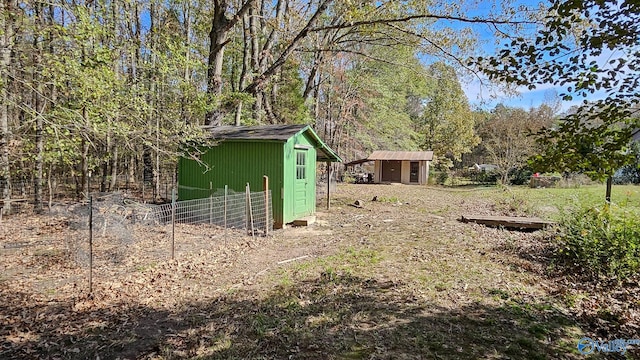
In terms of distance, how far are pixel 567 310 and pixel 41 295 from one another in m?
6.71

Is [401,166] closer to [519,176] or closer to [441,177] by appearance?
[441,177]

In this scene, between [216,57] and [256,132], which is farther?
[216,57]

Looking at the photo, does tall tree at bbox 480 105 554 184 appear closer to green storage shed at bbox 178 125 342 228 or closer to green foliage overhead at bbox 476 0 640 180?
green storage shed at bbox 178 125 342 228

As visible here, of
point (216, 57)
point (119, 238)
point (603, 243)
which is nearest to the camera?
point (603, 243)

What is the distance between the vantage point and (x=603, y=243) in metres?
5.68

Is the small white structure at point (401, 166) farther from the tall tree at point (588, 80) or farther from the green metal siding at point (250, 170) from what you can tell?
the tall tree at point (588, 80)

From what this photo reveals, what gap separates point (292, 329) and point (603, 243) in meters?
5.36

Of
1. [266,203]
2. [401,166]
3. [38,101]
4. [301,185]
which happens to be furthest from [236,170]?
[401,166]

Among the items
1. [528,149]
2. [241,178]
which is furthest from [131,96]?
[528,149]

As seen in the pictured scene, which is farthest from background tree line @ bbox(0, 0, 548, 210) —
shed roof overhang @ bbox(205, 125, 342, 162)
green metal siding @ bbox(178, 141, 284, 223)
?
shed roof overhang @ bbox(205, 125, 342, 162)

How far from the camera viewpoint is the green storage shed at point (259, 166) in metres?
9.14

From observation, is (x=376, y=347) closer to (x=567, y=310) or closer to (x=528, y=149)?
(x=567, y=310)

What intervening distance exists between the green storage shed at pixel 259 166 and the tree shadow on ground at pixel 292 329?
4.73 m

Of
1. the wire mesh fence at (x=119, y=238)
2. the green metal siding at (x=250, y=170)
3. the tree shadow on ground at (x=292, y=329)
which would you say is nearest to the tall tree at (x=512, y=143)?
the green metal siding at (x=250, y=170)
